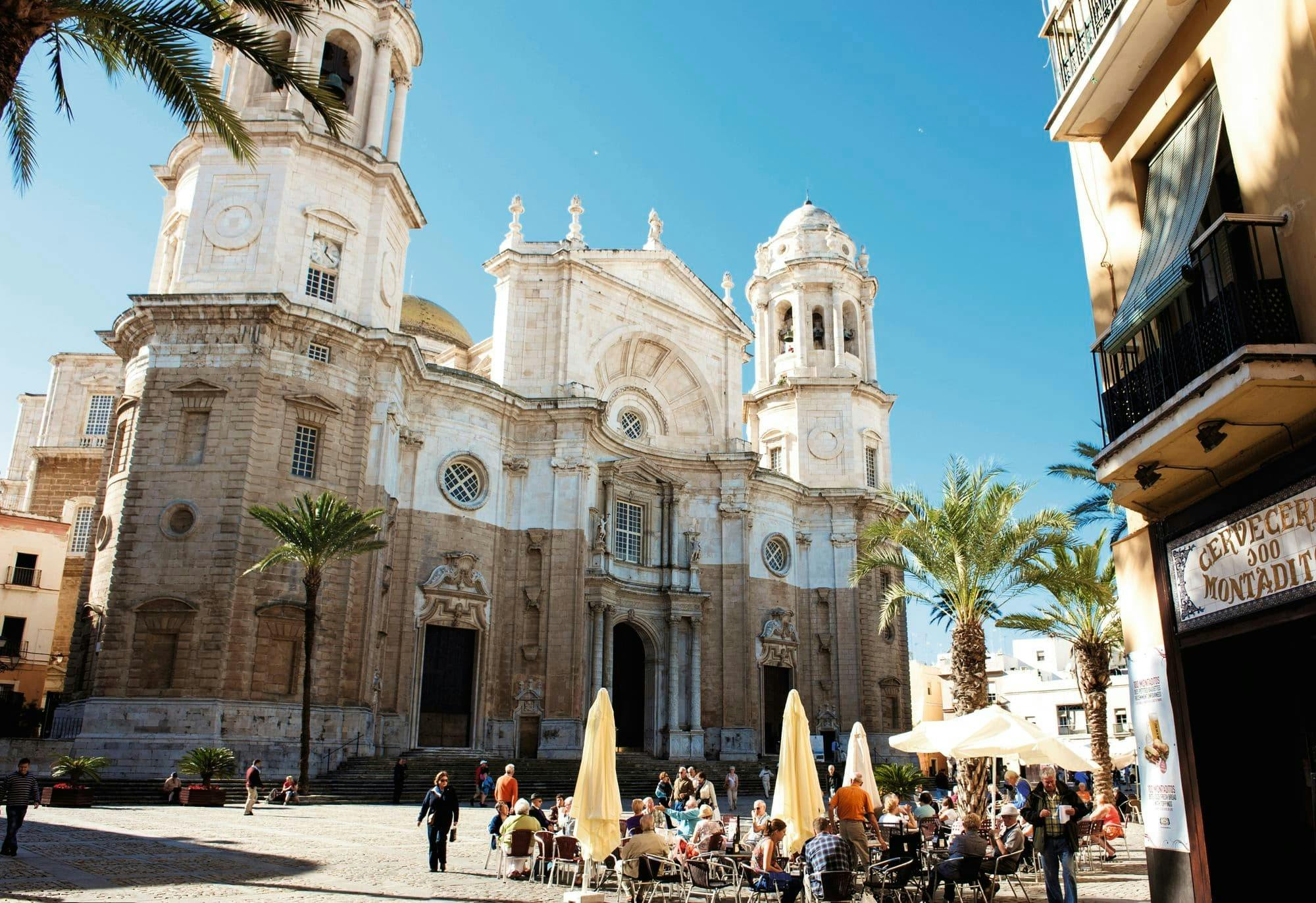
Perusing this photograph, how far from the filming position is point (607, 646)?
34188 mm

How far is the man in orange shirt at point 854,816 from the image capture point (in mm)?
12148

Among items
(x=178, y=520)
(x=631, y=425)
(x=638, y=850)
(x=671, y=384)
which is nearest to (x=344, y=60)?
(x=178, y=520)

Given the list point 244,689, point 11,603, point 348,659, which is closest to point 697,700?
point 348,659

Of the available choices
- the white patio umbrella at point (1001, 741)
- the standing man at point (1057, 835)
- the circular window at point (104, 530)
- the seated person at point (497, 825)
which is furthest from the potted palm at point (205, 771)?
the standing man at point (1057, 835)

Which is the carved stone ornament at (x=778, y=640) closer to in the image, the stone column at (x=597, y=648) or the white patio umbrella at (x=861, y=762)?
the stone column at (x=597, y=648)

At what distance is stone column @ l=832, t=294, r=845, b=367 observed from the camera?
45.4 m

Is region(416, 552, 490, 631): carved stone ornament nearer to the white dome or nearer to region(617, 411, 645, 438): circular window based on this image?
region(617, 411, 645, 438): circular window

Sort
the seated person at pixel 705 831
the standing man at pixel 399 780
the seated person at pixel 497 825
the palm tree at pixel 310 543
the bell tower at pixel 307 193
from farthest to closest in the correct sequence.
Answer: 1. the bell tower at pixel 307 193
2. the standing man at pixel 399 780
3. the palm tree at pixel 310 543
4. the seated person at pixel 497 825
5. the seated person at pixel 705 831

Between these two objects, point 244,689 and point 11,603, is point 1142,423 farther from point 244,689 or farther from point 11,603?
point 11,603

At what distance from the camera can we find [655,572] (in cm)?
3750

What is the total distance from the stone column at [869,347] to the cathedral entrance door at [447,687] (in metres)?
23.5

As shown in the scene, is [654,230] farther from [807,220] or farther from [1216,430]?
[1216,430]

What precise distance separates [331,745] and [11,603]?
19773mm

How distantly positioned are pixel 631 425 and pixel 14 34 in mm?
31535
